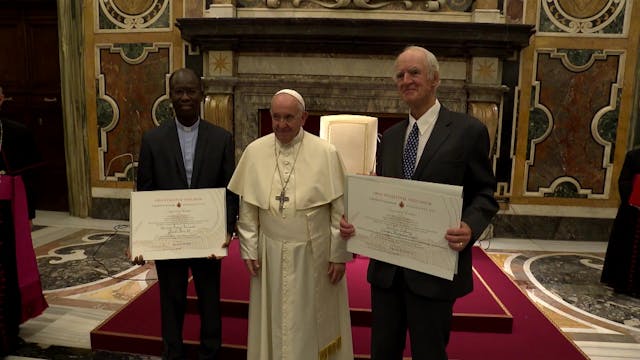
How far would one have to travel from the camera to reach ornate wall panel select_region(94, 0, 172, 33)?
19.3 ft

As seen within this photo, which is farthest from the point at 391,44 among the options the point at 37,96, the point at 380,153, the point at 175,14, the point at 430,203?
the point at 37,96

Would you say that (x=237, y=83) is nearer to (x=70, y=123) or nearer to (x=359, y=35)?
(x=359, y=35)

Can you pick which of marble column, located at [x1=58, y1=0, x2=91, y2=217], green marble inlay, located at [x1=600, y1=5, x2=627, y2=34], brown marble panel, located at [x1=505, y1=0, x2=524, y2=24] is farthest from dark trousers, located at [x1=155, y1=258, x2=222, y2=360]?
green marble inlay, located at [x1=600, y1=5, x2=627, y2=34]

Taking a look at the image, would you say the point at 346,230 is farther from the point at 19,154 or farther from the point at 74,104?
the point at 74,104

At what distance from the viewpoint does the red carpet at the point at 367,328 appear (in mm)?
2967

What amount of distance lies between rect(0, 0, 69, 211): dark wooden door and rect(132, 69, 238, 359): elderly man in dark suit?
4977mm

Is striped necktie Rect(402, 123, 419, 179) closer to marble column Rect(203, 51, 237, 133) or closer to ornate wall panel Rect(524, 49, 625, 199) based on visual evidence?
marble column Rect(203, 51, 237, 133)

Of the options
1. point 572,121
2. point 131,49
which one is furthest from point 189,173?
point 572,121

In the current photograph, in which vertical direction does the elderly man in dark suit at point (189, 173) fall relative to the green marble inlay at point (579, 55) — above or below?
below

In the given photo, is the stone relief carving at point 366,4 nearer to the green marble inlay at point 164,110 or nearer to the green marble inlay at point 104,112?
the green marble inlay at point 164,110

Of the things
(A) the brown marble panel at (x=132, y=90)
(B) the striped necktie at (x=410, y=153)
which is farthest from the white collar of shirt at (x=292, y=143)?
(A) the brown marble panel at (x=132, y=90)

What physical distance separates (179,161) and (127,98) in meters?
4.20

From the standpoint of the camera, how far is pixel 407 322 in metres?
2.02

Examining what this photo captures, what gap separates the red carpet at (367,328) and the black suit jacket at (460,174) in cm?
113
